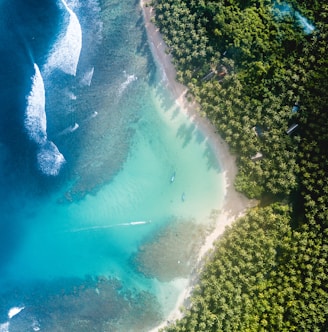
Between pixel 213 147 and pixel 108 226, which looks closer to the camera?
pixel 213 147

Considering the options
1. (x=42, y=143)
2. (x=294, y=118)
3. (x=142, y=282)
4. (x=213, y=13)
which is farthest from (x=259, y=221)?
(x=42, y=143)

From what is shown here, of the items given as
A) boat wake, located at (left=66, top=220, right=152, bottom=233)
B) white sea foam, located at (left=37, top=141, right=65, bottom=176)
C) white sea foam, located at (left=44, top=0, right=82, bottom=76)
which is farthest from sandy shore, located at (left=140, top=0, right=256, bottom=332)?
white sea foam, located at (left=37, top=141, right=65, bottom=176)

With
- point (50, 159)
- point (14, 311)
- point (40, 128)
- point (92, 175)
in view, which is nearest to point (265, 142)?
point (92, 175)

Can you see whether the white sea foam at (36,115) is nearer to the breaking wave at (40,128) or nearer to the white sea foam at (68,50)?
the breaking wave at (40,128)

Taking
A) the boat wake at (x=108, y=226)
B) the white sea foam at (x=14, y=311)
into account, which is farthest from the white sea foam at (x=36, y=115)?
the white sea foam at (x=14, y=311)

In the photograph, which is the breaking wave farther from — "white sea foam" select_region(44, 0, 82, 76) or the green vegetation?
the green vegetation

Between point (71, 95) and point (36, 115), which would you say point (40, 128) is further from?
point (71, 95)
